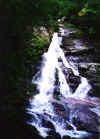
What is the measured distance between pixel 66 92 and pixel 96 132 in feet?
8.23

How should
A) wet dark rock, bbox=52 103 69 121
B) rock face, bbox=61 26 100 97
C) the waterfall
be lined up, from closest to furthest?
wet dark rock, bbox=52 103 69 121, the waterfall, rock face, bbox=61 26 100 97

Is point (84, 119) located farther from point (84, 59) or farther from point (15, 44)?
point (84, 59)

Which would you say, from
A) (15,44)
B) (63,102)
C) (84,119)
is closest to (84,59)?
(63,102)

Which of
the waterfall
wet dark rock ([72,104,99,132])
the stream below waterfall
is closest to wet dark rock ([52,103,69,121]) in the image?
the stream below waterfall

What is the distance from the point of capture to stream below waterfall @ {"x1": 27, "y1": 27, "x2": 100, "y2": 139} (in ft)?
15.8

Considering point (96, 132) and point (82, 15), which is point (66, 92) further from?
point (82, 15)

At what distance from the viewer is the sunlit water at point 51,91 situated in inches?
190

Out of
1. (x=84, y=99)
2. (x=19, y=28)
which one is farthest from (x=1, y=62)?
(x=84, y=99)

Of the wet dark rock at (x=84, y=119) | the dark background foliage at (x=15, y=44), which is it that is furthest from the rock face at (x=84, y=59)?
the dark background foliage at (x=15, y=44)

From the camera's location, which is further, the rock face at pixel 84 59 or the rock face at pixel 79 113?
the rock face at pixel 84 59

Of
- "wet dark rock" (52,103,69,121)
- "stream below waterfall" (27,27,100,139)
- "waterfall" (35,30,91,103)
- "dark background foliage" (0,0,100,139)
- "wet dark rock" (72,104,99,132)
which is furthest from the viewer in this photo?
"waterfall" (35,30,91,103)

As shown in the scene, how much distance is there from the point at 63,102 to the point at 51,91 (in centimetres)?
105

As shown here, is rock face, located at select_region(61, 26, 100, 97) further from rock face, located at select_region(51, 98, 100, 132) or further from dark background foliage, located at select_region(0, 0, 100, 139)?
dark background foliage, located at select_region(0, 0, 100, 139)

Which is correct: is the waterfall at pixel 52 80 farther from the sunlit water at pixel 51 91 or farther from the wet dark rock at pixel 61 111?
the wet dark rock at pixel 61 111
